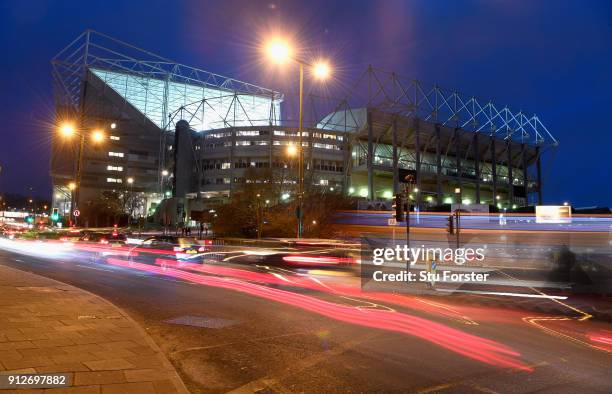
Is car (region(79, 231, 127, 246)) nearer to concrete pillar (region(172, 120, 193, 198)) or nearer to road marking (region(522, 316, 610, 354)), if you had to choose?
road marking (region(522, 316, 610, 354))

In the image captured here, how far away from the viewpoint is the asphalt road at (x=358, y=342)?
6086 mm

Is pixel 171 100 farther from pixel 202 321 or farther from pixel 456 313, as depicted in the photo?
pixel 456 313

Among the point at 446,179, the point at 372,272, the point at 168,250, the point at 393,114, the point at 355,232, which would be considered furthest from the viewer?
the point at 446,179

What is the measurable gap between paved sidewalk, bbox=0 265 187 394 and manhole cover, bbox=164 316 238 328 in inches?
43.6

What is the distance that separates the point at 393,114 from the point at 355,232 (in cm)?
4518

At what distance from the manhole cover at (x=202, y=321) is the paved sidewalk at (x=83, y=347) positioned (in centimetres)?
A: 111

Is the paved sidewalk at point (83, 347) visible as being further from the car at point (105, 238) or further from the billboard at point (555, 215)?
the billboard at point (555, 215)

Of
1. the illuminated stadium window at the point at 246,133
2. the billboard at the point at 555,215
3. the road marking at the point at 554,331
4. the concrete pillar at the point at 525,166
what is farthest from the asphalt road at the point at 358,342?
the concrete pillar at the point at 525,166

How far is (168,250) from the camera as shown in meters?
31.4

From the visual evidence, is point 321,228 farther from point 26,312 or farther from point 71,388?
point 71,388

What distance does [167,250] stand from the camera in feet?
103

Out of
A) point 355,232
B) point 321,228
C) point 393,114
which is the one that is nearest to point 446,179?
point 393,114

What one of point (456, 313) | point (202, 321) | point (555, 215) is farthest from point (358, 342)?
point (555, 215)

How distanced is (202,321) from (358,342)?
350 centimetres
